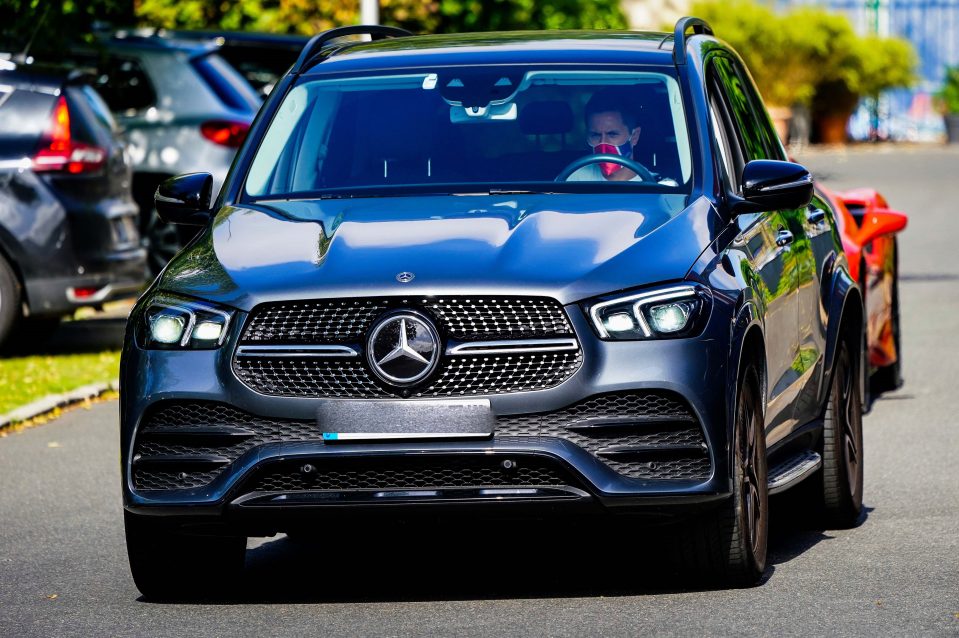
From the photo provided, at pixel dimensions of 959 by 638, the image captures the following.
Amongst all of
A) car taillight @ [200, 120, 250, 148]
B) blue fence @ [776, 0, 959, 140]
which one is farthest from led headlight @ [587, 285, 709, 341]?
blue fence @ [776, 0, 959, 140]

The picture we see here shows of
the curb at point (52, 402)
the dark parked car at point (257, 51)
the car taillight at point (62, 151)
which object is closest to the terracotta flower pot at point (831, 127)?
the dark parked car at point (257, 51)

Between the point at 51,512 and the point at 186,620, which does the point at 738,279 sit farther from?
the point at 51,512

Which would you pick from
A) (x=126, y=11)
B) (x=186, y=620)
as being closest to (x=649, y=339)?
(x=186, y=620)

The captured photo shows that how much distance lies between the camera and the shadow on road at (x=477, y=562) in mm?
6598

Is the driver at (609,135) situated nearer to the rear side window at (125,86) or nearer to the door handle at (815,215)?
the door handle at (815,215)

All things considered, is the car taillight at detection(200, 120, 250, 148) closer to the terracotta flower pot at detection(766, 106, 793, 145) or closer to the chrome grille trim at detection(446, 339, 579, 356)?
the chrome grille trim at detection(446, 339, 579, 356)

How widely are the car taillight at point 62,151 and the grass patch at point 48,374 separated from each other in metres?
1.22

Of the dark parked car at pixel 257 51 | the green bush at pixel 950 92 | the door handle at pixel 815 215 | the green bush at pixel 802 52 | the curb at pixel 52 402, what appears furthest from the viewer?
the green bush at pixel 950 92

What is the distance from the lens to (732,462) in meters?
6.17

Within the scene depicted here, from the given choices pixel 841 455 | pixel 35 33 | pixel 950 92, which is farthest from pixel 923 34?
pixel 841 455

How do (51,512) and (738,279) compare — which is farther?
(51,512)

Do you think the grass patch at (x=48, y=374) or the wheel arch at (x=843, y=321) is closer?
the wheel arch at (x=843, y=321)

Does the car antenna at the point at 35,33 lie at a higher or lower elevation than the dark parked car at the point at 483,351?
lower

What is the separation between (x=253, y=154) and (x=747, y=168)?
1715mm
